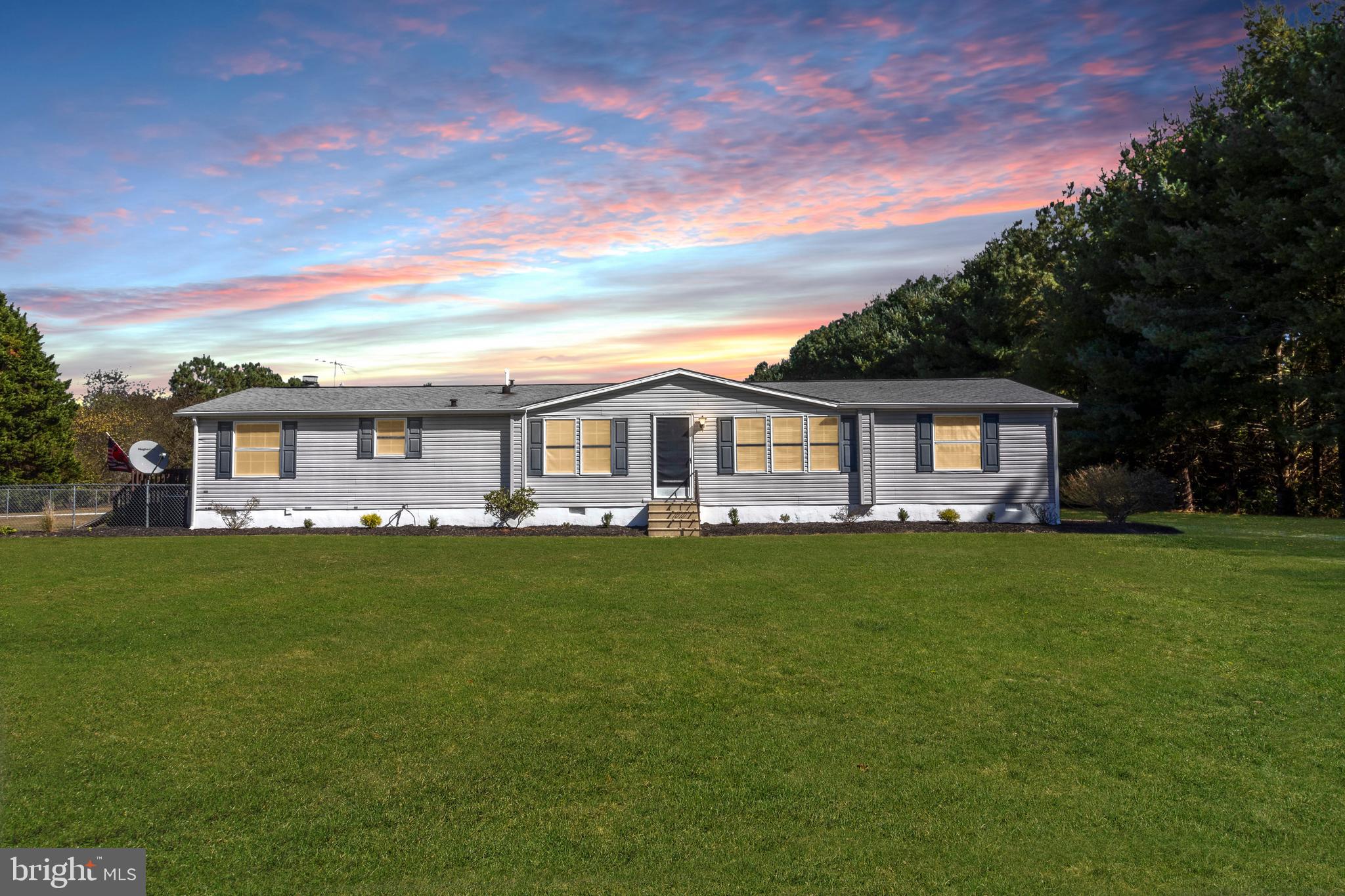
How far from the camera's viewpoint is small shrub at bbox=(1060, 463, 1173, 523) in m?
23.2

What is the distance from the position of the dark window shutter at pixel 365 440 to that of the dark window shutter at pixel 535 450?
14.9 ft

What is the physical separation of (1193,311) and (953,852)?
1086 inches

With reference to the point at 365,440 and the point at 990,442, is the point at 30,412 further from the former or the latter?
the point at 990,442

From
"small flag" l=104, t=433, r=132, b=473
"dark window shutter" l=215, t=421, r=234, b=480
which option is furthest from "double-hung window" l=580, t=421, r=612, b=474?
"small flag" l=104, t=433, r=132, b=473

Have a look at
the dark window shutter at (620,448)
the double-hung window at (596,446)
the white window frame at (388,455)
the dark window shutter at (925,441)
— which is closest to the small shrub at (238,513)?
the white window frame at (388,455)

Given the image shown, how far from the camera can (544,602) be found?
39.4ft

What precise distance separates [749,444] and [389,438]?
1026 centimetres

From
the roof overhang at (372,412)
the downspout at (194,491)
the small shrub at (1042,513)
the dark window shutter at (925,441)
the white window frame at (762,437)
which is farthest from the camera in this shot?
the downspout at (194,491)

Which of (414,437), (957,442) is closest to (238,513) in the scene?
(414,437)

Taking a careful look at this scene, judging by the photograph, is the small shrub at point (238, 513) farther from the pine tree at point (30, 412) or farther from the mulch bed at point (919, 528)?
the pine tree at point (30, 412)

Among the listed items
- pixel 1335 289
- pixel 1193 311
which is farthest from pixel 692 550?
pixel 1335 289

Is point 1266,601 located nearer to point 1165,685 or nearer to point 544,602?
point 1165,685

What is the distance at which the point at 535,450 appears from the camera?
24.7 metres

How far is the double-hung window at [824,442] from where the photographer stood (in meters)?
24.5
